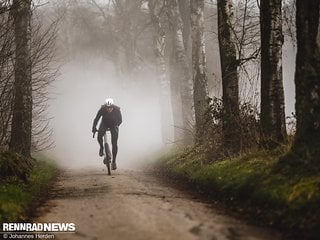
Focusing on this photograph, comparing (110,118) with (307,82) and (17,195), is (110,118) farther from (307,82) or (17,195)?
(307,82)

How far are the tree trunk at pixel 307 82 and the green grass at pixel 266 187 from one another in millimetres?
511

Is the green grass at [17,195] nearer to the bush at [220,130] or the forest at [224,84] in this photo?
the forest at [224,84]

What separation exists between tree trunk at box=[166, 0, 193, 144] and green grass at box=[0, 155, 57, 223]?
8164 mm

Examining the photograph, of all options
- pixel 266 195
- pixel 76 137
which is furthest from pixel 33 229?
pixel 76 137

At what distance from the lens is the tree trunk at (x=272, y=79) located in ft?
32.3

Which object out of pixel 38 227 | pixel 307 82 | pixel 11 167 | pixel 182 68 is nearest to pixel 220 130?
pixel 307 82

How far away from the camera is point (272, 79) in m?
9.85

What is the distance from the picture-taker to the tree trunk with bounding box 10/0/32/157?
14.1 meters

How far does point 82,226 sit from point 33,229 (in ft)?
2.28

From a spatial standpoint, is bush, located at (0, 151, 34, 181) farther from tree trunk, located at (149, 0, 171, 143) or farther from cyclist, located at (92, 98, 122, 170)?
tree trunk, located at (149, 0, 171, 143)

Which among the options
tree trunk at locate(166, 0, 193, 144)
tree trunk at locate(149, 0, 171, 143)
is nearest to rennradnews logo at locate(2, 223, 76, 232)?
tree trunk at locate(166, 0, 193, 144)

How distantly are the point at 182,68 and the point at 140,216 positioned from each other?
1355 centimetres

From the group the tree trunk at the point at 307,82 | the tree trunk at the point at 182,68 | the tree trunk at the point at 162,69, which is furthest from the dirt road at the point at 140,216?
the tree trunk at the point at 162,69

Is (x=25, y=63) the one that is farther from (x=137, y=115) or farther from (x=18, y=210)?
(x=137, y=115)
